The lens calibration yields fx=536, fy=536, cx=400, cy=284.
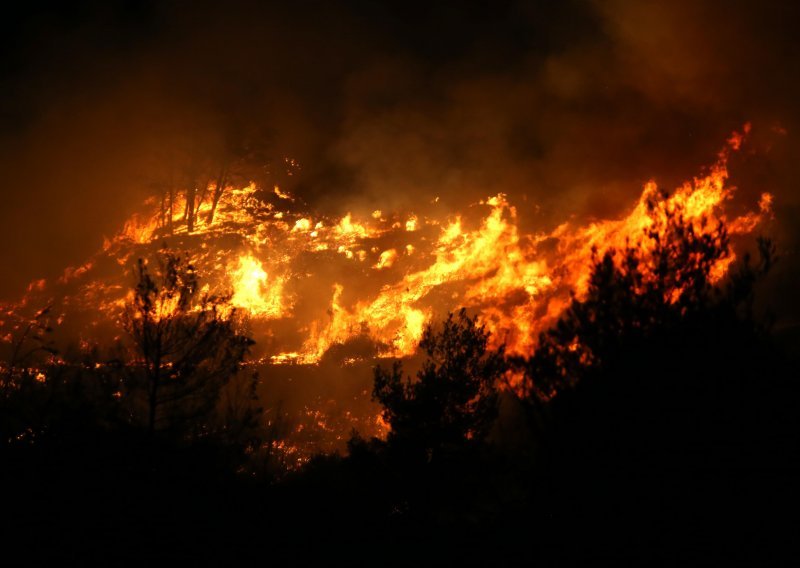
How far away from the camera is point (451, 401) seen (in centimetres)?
2333

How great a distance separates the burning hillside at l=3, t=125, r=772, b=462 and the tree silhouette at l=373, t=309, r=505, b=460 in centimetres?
1722

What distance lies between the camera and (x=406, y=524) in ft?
77.8

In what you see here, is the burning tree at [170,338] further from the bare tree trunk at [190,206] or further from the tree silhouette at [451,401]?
the bare tree trunk at [190,206]

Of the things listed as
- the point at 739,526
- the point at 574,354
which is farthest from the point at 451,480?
the point at 739,526

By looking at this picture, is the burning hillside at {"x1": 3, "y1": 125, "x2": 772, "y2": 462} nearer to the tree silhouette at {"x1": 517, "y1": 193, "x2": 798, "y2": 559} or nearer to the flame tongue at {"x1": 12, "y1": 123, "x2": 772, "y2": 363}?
the flame tongue at {"x1": 12, "y1": 123, "x2": 772, "y2": 363}

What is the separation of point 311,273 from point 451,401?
82.3 feet

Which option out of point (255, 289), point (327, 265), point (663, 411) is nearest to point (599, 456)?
point (663, 411)

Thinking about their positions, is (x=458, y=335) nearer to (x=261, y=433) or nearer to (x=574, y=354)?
(x=574, y=354)

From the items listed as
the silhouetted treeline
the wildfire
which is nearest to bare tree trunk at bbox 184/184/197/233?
the wildfire

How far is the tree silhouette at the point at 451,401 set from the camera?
23.0 m

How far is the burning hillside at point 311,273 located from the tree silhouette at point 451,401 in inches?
678

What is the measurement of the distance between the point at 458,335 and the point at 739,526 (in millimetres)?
15695

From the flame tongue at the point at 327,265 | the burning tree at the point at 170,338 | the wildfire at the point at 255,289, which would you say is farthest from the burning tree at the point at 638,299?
the wildfire at the point at 255,289

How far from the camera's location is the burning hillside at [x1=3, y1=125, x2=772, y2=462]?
42531 mm
